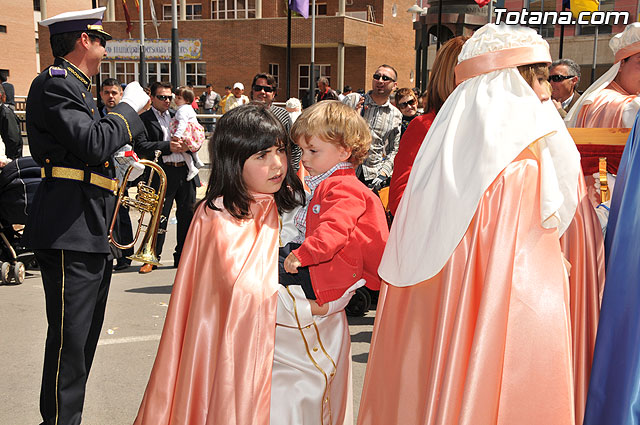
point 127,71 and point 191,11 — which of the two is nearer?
point 127,71

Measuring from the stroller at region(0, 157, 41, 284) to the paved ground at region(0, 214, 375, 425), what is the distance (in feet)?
0.61

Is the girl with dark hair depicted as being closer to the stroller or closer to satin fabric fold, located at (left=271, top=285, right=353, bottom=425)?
satin fabric fold, located at (left=271, top=285, right=353, bottom=425)

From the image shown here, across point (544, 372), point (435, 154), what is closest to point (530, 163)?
point (435, 154)

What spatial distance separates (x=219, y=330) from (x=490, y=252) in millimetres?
1151

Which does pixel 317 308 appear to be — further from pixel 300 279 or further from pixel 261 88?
pixel 261 88

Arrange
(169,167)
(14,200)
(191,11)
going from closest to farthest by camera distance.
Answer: (14,200)
(169,167)
(191,11)

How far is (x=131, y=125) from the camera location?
344 centimetres

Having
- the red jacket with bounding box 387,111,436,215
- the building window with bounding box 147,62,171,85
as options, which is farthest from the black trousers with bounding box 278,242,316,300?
the building window with bounding box 147,62,171,85

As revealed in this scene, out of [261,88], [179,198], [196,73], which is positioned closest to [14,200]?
[179,198]

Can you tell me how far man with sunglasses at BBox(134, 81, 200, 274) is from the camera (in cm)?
781

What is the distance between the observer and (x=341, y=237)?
2578mm

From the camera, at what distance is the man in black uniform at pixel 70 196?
10.6 feet

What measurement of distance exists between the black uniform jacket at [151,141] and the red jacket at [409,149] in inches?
175

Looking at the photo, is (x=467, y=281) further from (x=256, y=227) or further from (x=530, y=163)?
(x=256, y=227)
